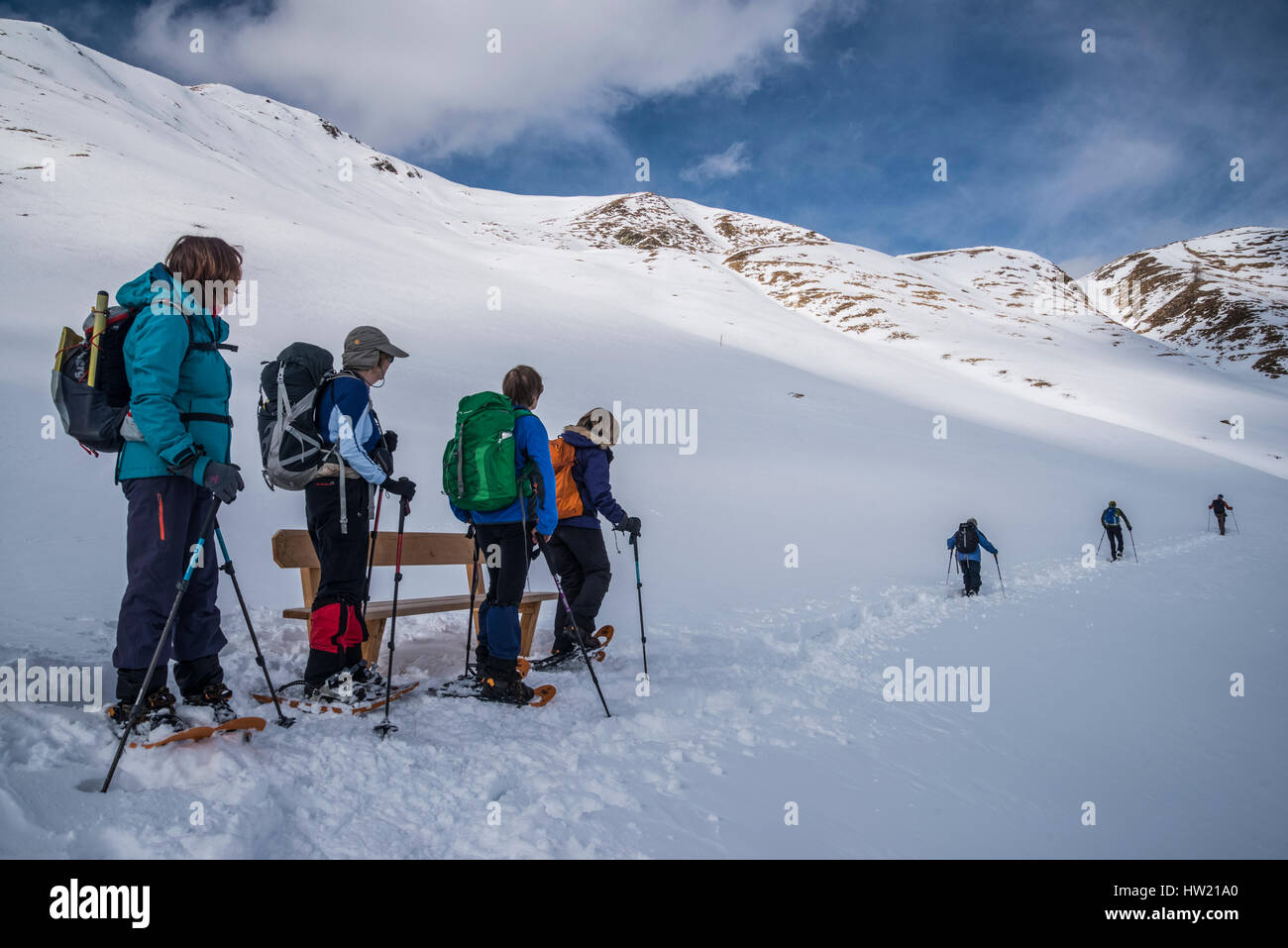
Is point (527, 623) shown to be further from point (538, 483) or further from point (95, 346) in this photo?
point (95, 346)

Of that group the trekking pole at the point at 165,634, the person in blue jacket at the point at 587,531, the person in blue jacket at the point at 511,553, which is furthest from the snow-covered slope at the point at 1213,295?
the trekking pole at the point at 165,634

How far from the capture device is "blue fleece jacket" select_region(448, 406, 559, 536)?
4430 mm

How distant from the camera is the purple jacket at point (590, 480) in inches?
218

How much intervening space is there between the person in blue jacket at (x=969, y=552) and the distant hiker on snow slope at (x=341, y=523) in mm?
9468

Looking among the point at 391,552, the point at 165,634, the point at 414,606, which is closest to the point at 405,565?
the point at 391,552

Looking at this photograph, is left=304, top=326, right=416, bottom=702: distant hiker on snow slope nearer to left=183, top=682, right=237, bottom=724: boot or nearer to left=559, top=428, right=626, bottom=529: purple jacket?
left=183, top=682, right=237, bottom=724: boot

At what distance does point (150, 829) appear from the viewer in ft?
7.93

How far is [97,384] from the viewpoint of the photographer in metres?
3.07

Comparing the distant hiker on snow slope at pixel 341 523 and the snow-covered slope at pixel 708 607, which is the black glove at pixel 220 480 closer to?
the distant hiker on snow slope at pixel 341 523

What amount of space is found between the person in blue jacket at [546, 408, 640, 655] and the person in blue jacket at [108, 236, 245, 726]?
266 cm

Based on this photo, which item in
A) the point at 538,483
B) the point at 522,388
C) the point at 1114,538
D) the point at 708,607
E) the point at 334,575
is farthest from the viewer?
the point at 1114,538

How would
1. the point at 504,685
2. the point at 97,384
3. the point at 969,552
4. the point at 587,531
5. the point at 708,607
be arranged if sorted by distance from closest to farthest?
the point at 97,384, the point at 504,685, the point at 587,531, the point at 708,607, the point at 969,552

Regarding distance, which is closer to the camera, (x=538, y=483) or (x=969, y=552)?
(x=538, y=483)

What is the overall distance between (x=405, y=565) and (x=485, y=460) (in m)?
1.82
